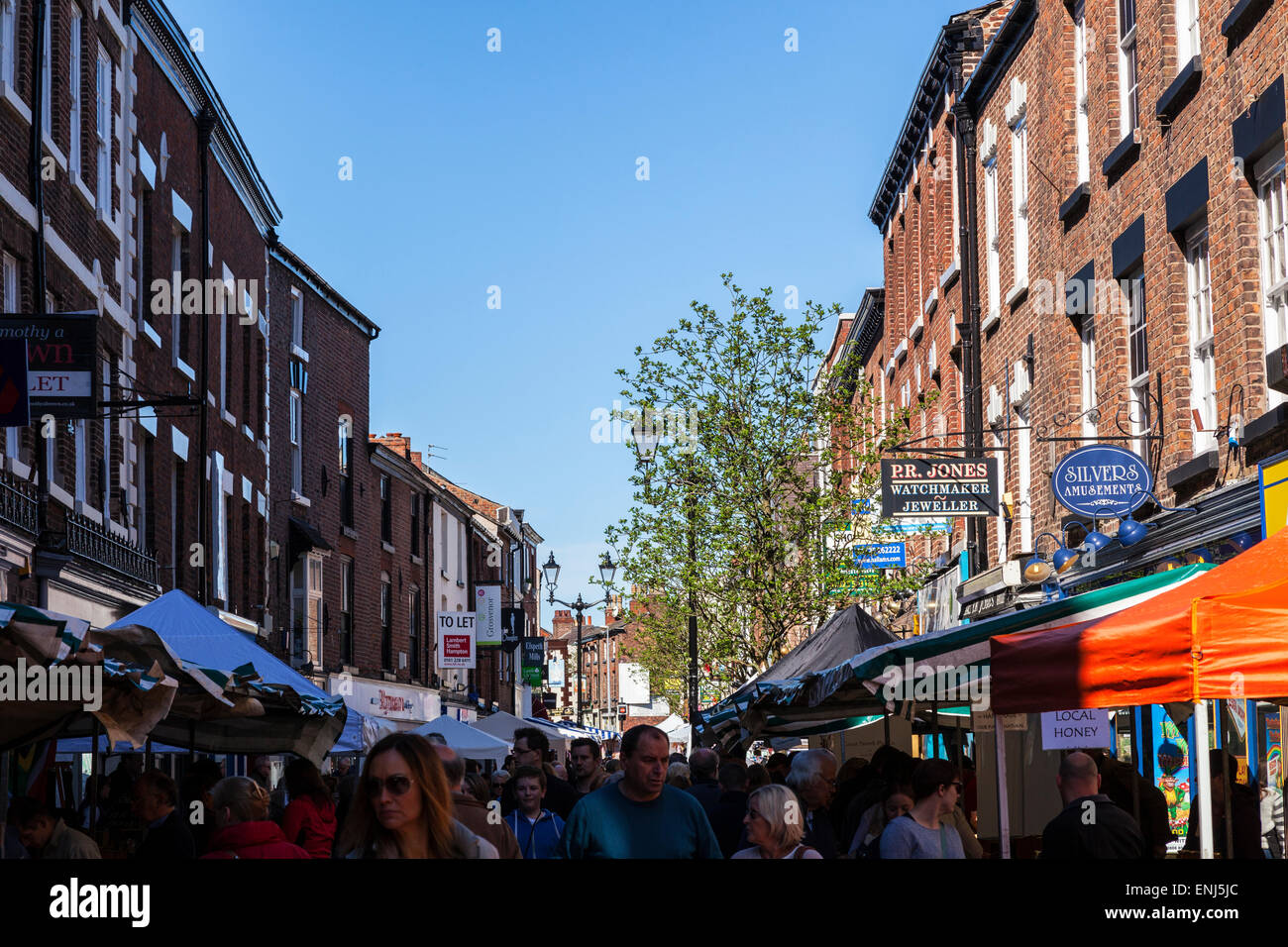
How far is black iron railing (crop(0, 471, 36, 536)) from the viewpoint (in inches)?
575

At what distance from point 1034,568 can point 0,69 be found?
1241 centimetres

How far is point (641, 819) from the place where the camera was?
6.48 m

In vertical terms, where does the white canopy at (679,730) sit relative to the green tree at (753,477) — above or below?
below

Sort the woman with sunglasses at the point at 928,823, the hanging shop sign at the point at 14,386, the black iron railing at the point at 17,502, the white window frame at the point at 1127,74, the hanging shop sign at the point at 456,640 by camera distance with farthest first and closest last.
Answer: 1. the hanging shop sign at the point at 456,640
2. the white window frame at the point at 1127,74
3. the black iron railing at the point at 17,502
4. the hanging shop sign at the point at 14,386
5. the woman with sunglasses at the point at 928,823

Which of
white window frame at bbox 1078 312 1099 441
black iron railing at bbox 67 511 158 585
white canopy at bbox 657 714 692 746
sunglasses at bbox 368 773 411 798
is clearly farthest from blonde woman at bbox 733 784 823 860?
A: white canopy at bbox 657 714 692 746

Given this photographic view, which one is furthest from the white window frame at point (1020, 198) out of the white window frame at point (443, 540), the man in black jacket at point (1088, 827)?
the white window frame at point (443, 540)

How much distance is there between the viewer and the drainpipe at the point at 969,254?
78.0 feet

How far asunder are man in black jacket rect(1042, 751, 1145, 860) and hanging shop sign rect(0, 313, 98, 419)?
8.59 metres

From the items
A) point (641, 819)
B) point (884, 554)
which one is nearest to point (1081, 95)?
point (884, 554)

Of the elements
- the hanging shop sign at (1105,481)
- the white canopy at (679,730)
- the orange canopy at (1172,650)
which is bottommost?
the white canopy at (679,730)

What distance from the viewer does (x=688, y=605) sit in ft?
92.8

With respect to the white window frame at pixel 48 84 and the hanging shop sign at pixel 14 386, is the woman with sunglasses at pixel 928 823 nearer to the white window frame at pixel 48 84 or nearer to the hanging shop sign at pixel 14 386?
the hanging shop sign at pixel 14 386

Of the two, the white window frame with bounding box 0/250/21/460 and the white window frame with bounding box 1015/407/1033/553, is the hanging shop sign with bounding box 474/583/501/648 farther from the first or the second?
the white window frame with bounding box 0/250/21/460

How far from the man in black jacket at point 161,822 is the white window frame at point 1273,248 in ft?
29.5
